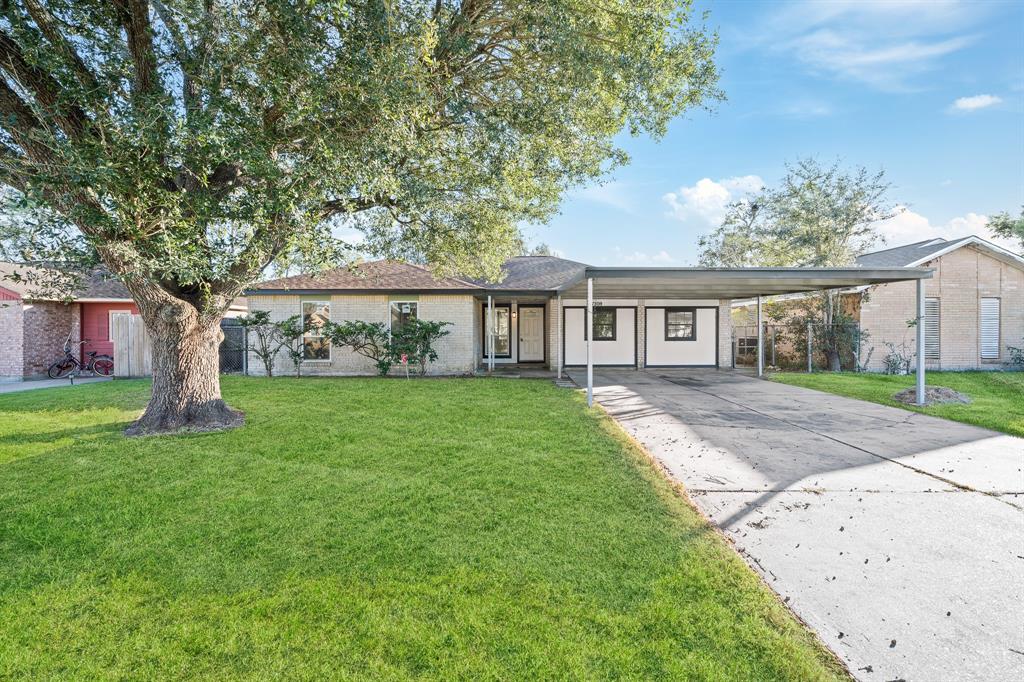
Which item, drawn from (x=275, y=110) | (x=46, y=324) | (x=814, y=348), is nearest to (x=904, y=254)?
(x=814, y=348)

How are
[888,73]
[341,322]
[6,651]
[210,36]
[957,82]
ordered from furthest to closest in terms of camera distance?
1. [341,322]
2. [957,82]
3. [888,73]
4. [210,36]
5. [6,651]

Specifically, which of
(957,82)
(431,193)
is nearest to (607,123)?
(431,193)

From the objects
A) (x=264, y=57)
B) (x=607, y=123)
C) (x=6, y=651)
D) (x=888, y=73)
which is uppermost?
(x=888, y=73)

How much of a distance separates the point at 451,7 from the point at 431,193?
2826mm

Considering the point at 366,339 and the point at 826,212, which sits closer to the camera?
the point at 366,339

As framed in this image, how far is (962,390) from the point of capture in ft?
35.8

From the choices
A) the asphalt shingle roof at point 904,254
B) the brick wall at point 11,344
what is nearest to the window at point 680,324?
the asphalt shingle roof at point 904,254

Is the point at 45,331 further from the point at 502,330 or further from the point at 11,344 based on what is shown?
the point at 502,330

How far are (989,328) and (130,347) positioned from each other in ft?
89.4

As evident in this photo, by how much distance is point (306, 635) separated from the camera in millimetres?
2332

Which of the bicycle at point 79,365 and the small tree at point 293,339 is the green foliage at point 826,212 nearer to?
the small tree at point 293,339

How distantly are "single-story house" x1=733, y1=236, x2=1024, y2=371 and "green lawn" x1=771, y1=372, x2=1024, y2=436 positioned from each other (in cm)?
128

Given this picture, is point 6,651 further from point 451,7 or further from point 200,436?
point 451,7

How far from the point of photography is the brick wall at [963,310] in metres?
14.9
